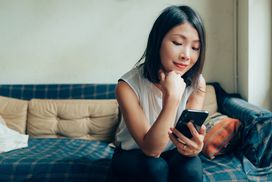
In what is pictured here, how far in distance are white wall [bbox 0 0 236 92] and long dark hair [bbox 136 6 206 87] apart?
3.70 ft

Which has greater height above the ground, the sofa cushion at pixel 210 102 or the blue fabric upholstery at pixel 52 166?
the sofa cushion at pixel 210 102

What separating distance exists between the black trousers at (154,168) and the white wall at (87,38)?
126cm

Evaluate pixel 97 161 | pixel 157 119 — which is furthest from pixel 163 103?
pixel 97 161

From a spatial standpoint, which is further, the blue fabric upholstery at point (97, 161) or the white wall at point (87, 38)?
the white wall at point (87, 38)

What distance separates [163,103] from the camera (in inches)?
43.1

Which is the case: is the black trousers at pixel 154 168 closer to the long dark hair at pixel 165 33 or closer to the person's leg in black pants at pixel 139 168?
the person's leg in black pants at pixel 139 168

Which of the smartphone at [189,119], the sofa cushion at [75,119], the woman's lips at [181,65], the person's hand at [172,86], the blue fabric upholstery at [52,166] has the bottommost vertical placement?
the blue fabric upholstery at [52,166]

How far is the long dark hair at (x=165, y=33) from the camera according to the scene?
3.69 ft

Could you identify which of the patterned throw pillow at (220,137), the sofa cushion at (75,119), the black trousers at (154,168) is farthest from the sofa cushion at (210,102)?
the black trousers at (154,168)

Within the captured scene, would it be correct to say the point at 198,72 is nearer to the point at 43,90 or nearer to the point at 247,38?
the point at 247,38

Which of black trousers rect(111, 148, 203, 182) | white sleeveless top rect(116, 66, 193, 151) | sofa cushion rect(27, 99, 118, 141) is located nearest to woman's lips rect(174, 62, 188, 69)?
white sleeveless top rect(116, 66, 193, 151)

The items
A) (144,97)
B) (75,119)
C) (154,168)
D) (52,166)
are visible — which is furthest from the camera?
(75,119)

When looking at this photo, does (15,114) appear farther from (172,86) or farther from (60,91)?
(172,86)

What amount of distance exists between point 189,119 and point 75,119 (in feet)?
3.71
